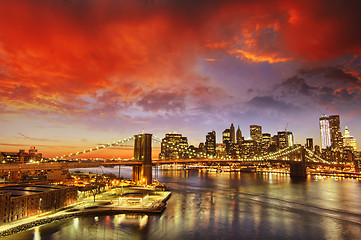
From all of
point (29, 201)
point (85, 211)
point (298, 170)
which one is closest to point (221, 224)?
point (85, 211)

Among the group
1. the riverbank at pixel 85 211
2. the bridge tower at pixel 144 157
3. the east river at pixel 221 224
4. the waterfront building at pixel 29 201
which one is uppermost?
the bridge tower at pixel 144 157

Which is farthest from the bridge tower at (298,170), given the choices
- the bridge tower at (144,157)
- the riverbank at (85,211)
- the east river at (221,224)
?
the riverbank at (85,211)

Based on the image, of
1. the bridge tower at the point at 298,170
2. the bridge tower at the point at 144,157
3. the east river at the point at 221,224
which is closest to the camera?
the east river at the point at 221,224

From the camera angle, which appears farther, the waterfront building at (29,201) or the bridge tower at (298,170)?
the bridge tower at (298,170)

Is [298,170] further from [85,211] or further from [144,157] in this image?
[85,211]

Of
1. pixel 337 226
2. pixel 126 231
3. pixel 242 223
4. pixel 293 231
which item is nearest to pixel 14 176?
pixel 126 231

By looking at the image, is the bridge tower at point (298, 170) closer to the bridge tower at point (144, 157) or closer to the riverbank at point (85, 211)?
the bridge tower at point (144, 157)
